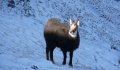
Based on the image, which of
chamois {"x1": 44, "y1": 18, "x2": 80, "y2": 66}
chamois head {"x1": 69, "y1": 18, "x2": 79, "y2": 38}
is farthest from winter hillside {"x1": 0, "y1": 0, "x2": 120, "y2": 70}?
chamois head {"x1": 69, "y1": 18, "x2": 79, "y2": 38}

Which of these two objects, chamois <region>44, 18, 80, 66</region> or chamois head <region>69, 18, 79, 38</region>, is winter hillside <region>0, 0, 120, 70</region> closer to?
chamois <region>44, 18, 80, 66</region>

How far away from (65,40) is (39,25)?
29.2 feet

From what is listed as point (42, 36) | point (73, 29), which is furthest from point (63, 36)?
point (42, 36)

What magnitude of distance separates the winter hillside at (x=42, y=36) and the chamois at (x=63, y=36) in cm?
82

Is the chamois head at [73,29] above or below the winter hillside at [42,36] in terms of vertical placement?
above

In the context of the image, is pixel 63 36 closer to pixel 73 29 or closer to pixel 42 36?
pixel 73 29

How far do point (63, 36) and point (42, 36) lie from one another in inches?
266

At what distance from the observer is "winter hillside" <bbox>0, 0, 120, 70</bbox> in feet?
44.9

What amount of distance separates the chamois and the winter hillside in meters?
0.82

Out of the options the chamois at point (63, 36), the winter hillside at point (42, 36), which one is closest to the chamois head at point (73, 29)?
the chamois at point (63, 36)

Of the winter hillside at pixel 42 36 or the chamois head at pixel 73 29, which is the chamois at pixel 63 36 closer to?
the chamois head at pixel 73 29

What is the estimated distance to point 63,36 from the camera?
1380 centimetres

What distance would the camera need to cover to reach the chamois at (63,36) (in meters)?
13.5

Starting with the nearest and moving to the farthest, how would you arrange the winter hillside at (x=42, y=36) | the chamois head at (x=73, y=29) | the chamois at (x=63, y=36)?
the chamois head at (x=73, y=29), the chamois at (x=63, y=36), the winter hillside at (x=42, y=36)
